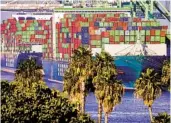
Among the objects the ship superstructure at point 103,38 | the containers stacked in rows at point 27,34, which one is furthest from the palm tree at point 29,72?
the containers stacked in rows at point 27,34

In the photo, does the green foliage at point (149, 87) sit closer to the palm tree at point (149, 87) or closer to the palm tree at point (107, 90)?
the palm tree at point (149, 87)

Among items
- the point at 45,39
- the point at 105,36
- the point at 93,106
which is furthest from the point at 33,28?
the point at 93,106

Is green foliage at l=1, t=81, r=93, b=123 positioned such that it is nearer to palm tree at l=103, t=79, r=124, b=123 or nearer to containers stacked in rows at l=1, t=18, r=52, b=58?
palm tree at l=103, t=79, r=124, b=123

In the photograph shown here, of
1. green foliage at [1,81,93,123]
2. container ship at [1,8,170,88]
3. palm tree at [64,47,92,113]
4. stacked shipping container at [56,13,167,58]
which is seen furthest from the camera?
stacked shipping container at [56,13,167,58]

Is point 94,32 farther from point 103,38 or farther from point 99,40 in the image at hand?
point 103,38

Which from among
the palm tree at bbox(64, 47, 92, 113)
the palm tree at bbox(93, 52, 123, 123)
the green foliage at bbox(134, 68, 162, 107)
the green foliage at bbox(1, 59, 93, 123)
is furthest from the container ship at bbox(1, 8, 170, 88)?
the green foliage at bbox(1, 59, 93, 123)

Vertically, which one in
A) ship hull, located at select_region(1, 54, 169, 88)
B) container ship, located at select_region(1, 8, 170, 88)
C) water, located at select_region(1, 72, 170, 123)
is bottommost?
water, located at select_region(1, 72, 170, 123)
